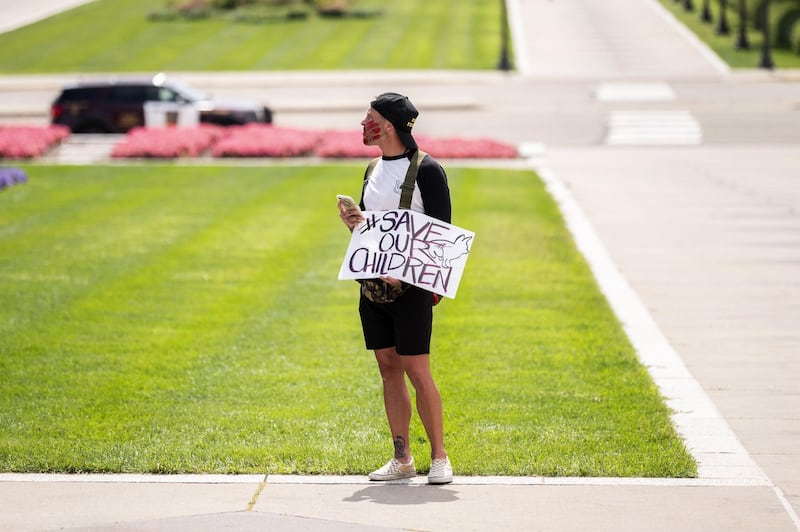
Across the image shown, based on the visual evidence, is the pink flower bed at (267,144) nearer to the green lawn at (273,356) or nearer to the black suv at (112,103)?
the black suv at (112,103)

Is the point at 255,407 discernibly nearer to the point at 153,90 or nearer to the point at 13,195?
the point at 13,195

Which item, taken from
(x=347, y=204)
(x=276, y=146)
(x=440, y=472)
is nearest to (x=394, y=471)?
(x=440, y=472)

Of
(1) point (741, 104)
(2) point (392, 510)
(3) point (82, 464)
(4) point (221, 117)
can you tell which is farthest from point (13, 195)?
(1) point (741, 104)

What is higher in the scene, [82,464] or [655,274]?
[82,464]

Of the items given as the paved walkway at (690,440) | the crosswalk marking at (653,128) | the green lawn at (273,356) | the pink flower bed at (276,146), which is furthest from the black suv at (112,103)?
the green lawn at (273,356)

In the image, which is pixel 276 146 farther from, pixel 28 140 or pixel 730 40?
pixel 730 40

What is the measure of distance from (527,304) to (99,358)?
4.06 m

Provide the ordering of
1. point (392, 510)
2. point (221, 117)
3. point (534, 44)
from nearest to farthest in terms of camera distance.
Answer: point (392, 510), point (221, 117), point (534, 44)

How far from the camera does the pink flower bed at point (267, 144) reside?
2334cm

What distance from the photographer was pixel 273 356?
920 cm

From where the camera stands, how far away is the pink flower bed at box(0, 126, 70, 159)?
23406 millimetres

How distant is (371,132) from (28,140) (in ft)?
63.1

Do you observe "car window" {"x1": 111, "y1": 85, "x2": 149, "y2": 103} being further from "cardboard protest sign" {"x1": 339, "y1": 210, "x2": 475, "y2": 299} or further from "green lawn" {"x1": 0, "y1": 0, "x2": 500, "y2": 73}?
"cardboard protest sign" {"x1": 339, "y1": 210, "x2": 475, "y2": 299}

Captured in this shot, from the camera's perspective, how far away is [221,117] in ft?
90.6
